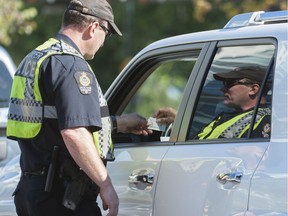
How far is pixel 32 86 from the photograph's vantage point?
4.53 m

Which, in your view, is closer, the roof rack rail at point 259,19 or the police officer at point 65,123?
the police officer at point 65,123

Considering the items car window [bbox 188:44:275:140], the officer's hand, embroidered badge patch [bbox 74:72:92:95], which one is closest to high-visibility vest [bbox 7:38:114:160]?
embroidered badge patch [bbox 74:72:92:95]

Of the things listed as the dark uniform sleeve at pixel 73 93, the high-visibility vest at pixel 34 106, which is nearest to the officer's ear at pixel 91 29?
the high-visibility vest at pixel 34 106

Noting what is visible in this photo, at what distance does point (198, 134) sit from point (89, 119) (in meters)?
0.69

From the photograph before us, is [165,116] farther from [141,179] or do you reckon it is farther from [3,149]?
[3,149]

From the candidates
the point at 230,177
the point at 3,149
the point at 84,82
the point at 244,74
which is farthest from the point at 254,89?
the point at 3,149

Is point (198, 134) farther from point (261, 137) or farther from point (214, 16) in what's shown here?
point (214, 16)

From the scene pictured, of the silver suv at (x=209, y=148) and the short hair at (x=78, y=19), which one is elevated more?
the short hair at (x=78, y=19)

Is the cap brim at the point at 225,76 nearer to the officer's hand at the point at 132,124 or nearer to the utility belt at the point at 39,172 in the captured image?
the officer's hand at the point at 132,124

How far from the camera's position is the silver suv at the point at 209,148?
13.3 ft

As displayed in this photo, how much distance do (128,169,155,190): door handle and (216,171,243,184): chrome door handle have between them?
1.82 ft

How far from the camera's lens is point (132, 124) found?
5246 mm

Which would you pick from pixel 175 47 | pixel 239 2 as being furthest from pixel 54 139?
pixel 239 2

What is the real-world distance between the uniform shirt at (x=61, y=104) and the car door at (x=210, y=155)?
0.52 m
